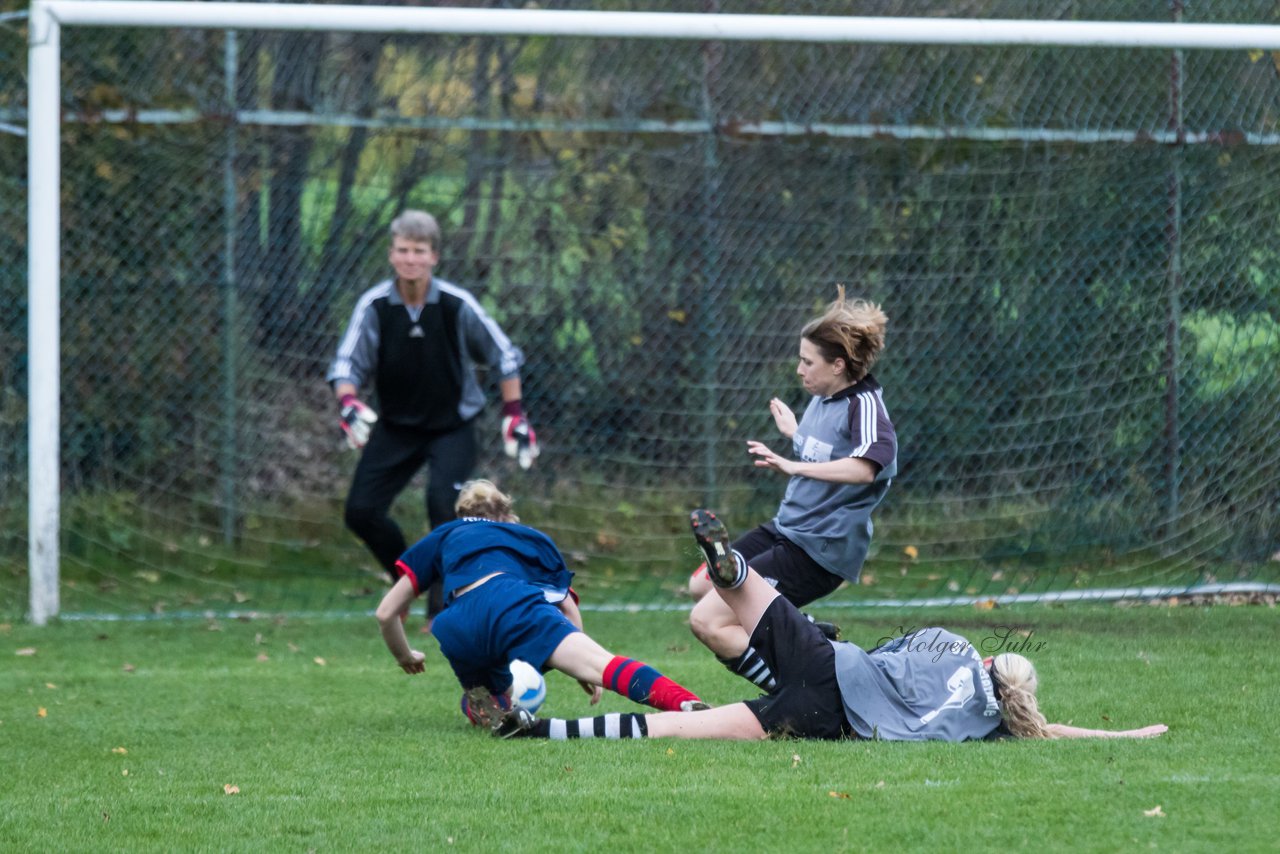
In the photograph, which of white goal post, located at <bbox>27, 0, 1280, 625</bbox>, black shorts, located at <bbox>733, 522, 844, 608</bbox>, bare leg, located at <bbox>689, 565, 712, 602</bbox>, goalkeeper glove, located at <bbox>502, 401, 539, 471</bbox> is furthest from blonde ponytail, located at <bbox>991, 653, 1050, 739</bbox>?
white goal post, located at <bbox>27, 0, 1280, 625</bbox>

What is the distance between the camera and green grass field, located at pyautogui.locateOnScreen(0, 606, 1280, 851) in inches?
142

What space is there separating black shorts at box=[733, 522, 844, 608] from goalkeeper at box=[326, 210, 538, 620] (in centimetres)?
195

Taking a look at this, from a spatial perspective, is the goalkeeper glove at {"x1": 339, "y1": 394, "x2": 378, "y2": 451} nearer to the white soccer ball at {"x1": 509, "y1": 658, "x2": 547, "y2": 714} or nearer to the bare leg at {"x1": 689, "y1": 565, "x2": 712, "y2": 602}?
the bare leg at {"x1": 689, "y1": 565, "x2": 712, "y2": 602}

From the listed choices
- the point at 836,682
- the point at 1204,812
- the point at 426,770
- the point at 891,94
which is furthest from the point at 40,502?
the point at 1204,812

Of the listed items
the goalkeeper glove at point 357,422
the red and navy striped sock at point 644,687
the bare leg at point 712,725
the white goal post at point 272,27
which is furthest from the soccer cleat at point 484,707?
the white goal post at point 272,27

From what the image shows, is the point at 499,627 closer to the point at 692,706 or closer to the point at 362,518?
the point at 692,706

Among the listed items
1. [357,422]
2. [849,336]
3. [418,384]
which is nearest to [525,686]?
[849,336]

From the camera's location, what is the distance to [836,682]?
15.4 ft

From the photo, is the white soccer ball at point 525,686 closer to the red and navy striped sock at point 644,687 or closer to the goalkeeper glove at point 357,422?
the red and navy striped sock at point 644,687

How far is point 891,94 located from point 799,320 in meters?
1.38

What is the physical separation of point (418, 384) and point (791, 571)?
8.34 feet

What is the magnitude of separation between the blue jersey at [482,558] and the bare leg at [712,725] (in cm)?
72

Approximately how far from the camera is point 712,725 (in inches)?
187

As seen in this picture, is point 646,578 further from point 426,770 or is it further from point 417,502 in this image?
point 426,770
